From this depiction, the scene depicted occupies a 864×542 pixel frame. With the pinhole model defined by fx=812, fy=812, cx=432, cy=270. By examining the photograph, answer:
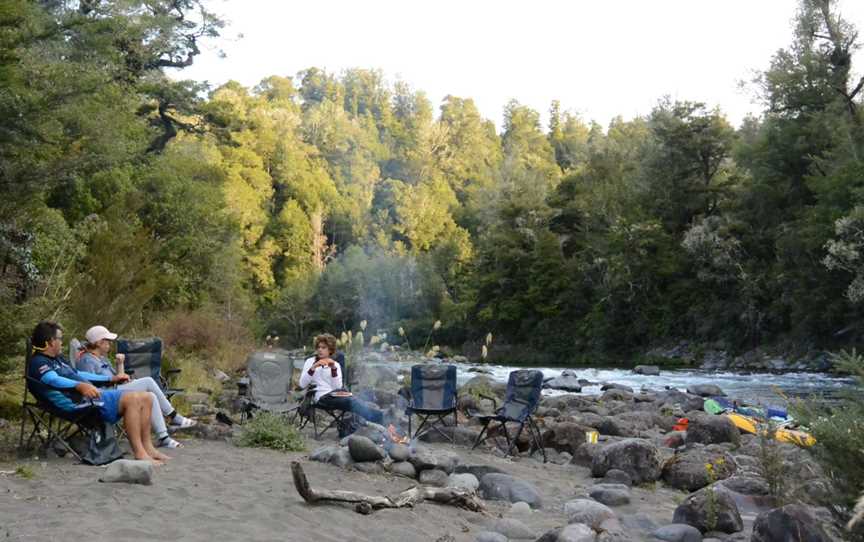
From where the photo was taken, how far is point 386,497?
500 centimetres

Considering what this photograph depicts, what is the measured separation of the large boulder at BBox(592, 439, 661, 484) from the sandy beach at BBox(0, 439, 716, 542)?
0.49 m

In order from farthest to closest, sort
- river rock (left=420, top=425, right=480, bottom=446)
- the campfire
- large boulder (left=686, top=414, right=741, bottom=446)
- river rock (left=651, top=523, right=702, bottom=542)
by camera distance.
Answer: large boulder (left=686, top=414, right=741, bottom=446)
river rock (left=420, top=425, right=480, bottom=446)
the campfire
river rock (left=651, top=523, right=702, bottom=542)

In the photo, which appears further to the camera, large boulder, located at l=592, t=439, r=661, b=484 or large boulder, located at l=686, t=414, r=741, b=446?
large boulder, located at l=686, t=414, r=741, b=446

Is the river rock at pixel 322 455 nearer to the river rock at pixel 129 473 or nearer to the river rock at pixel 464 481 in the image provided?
the river rock at pixel 464 481

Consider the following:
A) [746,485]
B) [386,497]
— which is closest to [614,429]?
[746,485]

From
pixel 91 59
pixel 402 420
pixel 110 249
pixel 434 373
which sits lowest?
pixel 402 420

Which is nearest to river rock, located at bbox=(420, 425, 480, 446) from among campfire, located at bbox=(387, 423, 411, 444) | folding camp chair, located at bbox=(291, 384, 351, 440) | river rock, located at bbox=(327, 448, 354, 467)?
campfire, located at bbox=(387, 423, 411, 444)

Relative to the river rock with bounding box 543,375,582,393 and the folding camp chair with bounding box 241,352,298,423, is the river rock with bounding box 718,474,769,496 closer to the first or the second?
the folding camp chair with bounding box 241,352,298,423

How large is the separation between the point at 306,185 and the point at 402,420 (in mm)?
45991

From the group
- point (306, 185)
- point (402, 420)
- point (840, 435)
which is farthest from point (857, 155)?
point (306, 185)

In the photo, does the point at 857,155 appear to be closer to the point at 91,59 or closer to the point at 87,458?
the point at 91,59

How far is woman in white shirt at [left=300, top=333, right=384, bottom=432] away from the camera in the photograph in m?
7.73

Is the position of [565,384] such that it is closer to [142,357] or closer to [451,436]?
[451,436]

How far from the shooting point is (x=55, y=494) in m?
4.44
